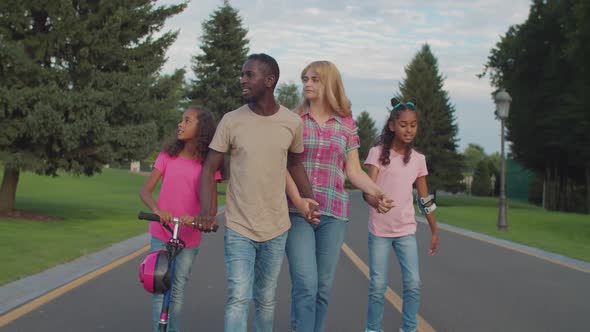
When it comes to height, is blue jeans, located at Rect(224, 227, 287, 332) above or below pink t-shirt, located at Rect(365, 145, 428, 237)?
below

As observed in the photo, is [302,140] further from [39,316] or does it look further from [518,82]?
[518,82]

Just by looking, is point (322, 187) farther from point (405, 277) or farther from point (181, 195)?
point (405, 277)

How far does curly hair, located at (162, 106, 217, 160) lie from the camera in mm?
5164

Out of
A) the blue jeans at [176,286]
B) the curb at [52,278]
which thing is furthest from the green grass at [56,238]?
the blue jeans at [176,286]

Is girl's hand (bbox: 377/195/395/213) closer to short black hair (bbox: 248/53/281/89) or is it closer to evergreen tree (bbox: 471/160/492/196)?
short black hair (bbox: 248/53/281/89)

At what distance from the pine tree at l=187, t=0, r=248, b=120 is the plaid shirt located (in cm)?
4761

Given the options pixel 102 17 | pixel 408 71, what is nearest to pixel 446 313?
pixel 102 17

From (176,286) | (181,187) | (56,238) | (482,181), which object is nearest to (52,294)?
(176,286)

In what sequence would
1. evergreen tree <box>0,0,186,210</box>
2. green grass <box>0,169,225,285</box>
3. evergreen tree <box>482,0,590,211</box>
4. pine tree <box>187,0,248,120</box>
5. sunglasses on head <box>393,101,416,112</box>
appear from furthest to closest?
pine tree <box>187,0,248,120</box> → evergreen tree <box>482,0,590,211</box> → evergreen tree <box>0,0,186,210</box> → green grass <box>0,169,225,285</box> → sunglasses on head <box>393,101,416,112</box>

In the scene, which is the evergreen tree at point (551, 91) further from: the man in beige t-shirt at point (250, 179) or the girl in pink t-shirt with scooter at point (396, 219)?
the man in beige t-shirt at point (250, 179)

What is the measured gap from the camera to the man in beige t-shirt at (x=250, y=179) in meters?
4.30

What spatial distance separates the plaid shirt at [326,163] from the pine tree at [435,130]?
5733 cm

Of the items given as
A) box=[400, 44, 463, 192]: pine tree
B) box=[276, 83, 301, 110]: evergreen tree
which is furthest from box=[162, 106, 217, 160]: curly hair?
box=[276, 83, 301, 110]: evergreen tree

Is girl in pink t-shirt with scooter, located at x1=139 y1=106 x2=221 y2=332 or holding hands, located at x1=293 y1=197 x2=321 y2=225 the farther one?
girl in pink t-shirt with scooter, located at x1=139 y1=106 x2=221 y2=332
